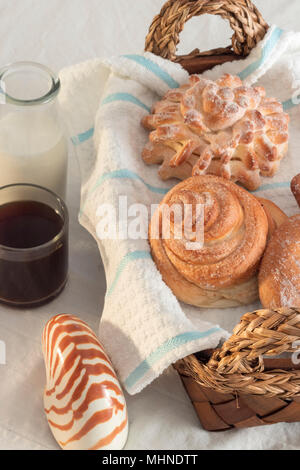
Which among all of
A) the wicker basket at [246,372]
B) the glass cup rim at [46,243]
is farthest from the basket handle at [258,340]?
the glass cup rim at [46,243]

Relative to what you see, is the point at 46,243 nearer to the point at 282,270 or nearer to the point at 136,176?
the point at 136,176

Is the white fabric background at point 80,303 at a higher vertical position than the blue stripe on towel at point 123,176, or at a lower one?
lower

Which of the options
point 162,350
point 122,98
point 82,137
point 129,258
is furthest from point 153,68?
point 162,350

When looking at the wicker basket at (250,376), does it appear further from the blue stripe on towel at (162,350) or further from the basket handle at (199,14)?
the basket handle at (199,14)
